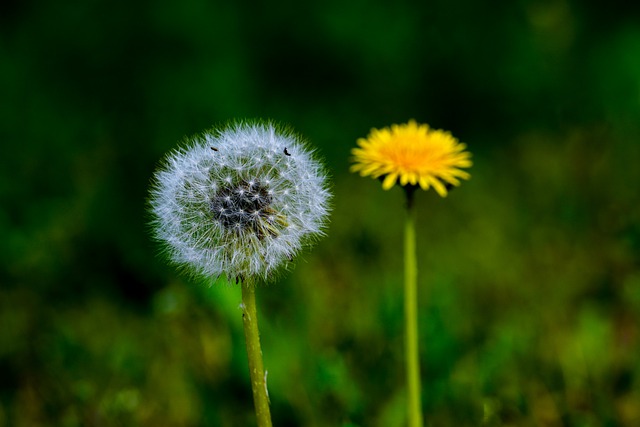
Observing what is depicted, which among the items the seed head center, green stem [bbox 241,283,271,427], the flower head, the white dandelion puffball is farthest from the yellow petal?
green stem [bbox 241,283,271,427]

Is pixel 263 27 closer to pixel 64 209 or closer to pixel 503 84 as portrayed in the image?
pixel 503 84

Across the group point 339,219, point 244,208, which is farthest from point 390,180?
point 339,219

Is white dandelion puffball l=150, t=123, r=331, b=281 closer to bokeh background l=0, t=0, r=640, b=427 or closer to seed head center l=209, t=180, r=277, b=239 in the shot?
seed head center l=209, t=180, r=277, b=239

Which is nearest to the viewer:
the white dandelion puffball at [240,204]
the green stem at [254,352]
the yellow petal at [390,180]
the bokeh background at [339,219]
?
the green stem at [254,352]

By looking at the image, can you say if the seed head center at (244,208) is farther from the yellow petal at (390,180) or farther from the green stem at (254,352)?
the yellow petal at (390,180)

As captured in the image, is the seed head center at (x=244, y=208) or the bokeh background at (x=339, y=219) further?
the bokeh background at (x=339, y=219)

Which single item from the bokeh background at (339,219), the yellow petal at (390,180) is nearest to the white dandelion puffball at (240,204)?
the yellow petal at (390,180)

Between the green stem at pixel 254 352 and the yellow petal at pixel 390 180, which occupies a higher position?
the yellow petal at pixel 390 180
